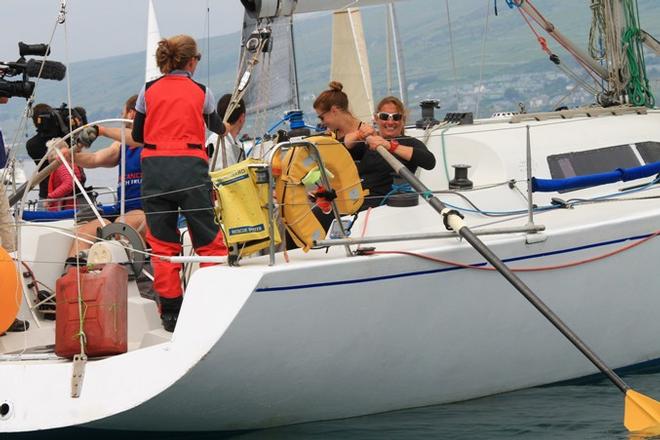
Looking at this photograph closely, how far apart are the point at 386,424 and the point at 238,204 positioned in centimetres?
127

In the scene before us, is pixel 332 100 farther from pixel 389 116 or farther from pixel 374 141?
pixel 374 141

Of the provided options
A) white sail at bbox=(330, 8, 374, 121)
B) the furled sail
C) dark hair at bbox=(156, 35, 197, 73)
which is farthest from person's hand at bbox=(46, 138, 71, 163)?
white sail at bbox=(330, 8, 374, 121)

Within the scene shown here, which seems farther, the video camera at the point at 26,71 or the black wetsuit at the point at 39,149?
the black wetsuit at the point at 39,149

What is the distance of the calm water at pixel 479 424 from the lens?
563 cm

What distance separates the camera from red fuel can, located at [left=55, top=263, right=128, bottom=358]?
18.6ft

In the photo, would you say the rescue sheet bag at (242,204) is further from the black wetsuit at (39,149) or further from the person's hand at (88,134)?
the black wetsuit at (39,149)

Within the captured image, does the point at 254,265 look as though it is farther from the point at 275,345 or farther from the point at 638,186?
the point at 638,186

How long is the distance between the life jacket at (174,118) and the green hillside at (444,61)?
59029 mm

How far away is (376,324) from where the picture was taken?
18.2 feet

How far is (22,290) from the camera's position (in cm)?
649

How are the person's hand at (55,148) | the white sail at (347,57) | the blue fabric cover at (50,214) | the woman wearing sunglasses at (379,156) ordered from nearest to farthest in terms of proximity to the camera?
the person's hand at (55,148) → the woman wearing sunglasses at (379,156) → the blue fabric cover at (50,214) → the white sail at (347,57)

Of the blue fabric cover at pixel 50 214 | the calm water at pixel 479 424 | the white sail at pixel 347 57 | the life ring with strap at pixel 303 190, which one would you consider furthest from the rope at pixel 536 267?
the white sail at pixel 347 57

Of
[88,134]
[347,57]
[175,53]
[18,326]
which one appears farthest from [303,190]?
[347,57]

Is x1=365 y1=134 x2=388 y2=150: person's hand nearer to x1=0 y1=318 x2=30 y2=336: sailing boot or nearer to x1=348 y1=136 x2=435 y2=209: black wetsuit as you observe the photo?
x1=348 y1=136 x2=435 y2=209: black wetsuit
